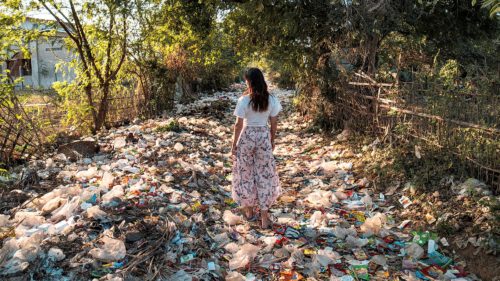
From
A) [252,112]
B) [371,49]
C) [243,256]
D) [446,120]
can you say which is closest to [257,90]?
[252,112]

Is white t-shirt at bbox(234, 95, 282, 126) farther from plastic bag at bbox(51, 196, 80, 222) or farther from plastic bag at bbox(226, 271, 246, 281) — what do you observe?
plastic bag at bbox(51, 196, 80, 222)

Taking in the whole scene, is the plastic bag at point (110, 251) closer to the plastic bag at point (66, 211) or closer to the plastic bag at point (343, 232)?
the plastic bag at point (66, 211)

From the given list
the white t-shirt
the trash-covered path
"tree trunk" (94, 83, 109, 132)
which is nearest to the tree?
"tree trunk" (94, 83, 109, 132)

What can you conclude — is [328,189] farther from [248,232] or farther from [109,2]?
[109,2]

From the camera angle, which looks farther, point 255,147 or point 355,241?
point 255,147

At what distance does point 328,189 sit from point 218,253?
7.15ft

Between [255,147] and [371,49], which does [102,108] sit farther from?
[255,147]

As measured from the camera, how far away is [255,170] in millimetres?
3682

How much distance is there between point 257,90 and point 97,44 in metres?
6.05

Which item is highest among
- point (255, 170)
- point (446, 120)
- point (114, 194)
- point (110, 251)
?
point (446, 120)

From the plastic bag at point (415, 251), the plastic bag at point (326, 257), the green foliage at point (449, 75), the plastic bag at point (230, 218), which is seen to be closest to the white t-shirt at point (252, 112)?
the plastic bag at point (230, 218)

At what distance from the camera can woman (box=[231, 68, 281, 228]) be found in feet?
11.2

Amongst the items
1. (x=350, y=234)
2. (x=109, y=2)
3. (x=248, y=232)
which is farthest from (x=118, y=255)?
(x=109, y=2)

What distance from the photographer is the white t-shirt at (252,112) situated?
345 cm
